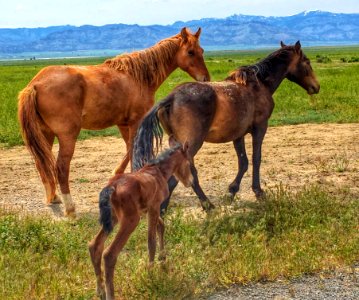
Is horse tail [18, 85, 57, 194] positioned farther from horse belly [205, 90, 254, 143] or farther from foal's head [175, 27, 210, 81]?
foal's head [175, 27, 210, 81]

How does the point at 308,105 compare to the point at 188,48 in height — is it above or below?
below

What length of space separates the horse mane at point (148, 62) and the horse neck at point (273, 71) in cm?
147

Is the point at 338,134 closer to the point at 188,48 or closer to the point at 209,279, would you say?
the point at 188,48

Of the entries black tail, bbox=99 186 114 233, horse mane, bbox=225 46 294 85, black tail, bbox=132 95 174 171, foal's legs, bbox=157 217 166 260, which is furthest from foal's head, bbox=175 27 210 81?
black tail, bbox=99 186 114 233

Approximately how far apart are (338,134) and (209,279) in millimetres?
8860

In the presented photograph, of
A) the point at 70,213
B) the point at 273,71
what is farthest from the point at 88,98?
the point at 273,71

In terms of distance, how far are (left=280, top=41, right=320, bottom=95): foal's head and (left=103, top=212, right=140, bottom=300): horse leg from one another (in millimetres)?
5201

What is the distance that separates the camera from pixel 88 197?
8.91 m

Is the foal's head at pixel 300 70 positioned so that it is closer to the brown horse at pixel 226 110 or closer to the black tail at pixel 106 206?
the brown horse at pixel 226 110

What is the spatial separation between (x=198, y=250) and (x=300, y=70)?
4.35m

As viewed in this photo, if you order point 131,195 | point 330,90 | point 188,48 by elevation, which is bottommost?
point 330,90

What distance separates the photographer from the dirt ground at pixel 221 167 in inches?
348

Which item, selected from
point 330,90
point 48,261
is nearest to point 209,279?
point 48,261

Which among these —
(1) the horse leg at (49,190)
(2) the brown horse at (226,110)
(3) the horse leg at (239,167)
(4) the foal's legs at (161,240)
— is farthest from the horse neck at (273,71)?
(4) the foal's legs at (161,240)
